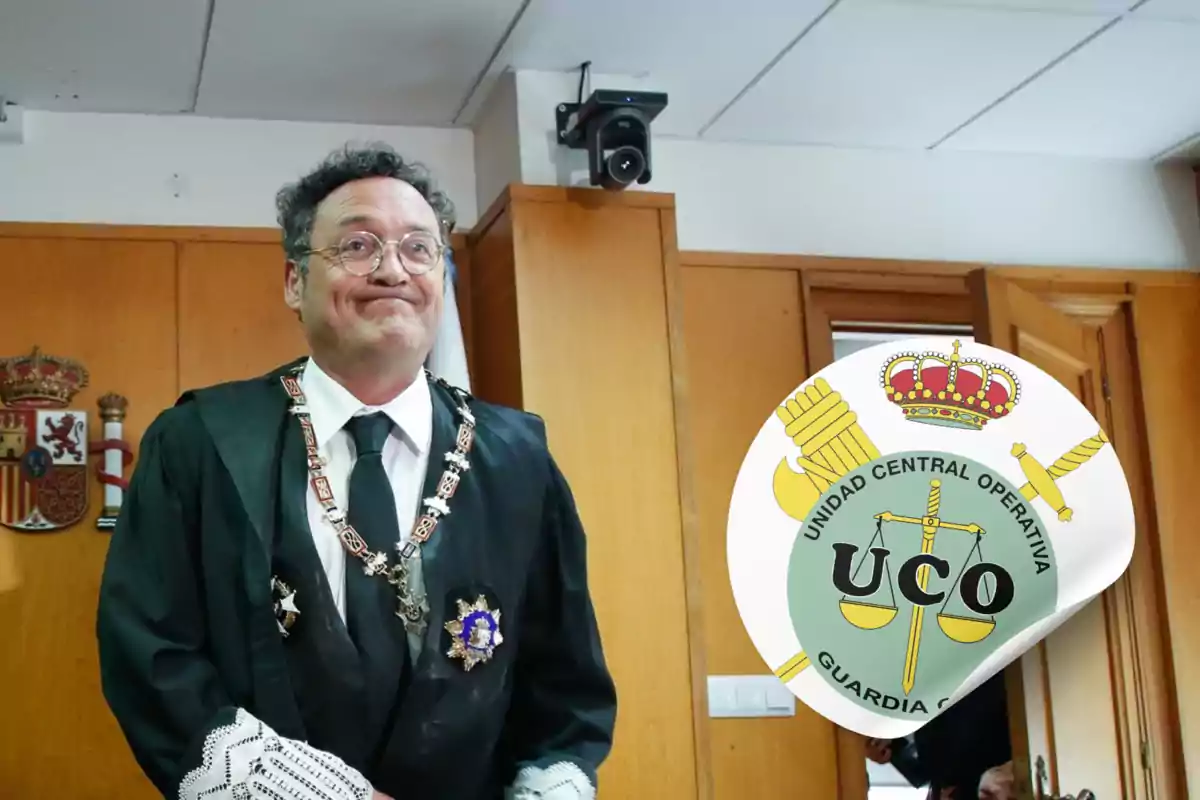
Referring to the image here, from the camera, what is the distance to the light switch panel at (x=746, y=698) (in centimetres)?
258

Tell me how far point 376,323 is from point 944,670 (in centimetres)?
86

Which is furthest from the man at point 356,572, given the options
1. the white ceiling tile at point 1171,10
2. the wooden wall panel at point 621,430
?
the white ceiling tile at point 1171,10

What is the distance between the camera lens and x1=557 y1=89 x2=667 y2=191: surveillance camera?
237 centimetres

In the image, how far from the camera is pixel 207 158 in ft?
8.33

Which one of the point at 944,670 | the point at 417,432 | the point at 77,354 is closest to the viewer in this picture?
the point at 417,432

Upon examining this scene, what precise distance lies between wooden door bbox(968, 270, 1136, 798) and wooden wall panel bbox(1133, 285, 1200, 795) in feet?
1.31

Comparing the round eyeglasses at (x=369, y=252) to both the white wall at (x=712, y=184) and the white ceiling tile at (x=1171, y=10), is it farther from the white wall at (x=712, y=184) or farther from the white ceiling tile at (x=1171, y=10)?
the white ceiling tile at (x=1171, y=10)

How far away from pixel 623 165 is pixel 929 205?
3.01ft

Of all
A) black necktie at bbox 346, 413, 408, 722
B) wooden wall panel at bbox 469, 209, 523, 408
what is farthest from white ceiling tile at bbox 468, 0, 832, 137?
black necktie at bbox 346, 413, 408, 722

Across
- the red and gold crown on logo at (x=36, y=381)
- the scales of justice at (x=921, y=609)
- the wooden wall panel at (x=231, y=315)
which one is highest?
the wooden wall panel at (x=231, y=315)

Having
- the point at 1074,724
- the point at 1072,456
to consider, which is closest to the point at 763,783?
the point at 1074,724

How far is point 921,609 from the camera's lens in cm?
160

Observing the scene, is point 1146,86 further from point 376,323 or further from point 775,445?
point 376,323

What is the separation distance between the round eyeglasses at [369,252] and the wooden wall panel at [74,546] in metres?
1.27
